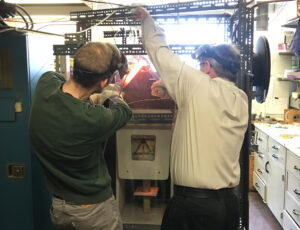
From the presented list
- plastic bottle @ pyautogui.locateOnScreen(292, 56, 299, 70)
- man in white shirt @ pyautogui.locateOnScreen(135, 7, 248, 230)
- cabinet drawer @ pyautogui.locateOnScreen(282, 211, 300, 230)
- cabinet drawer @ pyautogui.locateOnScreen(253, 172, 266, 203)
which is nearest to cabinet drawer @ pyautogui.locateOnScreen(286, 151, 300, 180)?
cabinet drawer @ pyautogui.locateOnScreen(282, 211, 300, 230)

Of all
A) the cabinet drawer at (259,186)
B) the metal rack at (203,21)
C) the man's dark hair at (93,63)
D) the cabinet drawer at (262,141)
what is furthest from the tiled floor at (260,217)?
the man's dark hair at (93,63)

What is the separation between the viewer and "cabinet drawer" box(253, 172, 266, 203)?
3.62 meters

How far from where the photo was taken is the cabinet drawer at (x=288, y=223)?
2.68m

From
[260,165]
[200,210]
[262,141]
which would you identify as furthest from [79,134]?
[260,165]

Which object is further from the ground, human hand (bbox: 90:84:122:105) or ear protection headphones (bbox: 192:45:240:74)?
ear protection headphones (bbox: 192:45:240:74)

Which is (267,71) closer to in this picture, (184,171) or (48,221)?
(184,171)

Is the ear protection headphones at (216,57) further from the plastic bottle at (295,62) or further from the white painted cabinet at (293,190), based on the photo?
the plastic bottle at (295,62)

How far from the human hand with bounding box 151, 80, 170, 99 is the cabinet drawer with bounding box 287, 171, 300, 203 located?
1.73m

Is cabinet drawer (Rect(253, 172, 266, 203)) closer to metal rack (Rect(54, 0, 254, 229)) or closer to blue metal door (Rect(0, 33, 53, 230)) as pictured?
metal rack (Rect(54, 0, 254, 229))

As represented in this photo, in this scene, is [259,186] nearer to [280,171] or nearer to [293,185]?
[280,171]

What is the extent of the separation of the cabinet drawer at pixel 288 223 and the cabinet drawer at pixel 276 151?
0.50 meters

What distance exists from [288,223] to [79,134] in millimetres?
2407

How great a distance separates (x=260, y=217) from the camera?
3.35 m

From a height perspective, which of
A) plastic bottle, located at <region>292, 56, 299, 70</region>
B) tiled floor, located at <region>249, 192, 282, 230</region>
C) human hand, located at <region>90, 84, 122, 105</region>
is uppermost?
plastic bottle, located at <region>292, 56, 299, 70</region>
